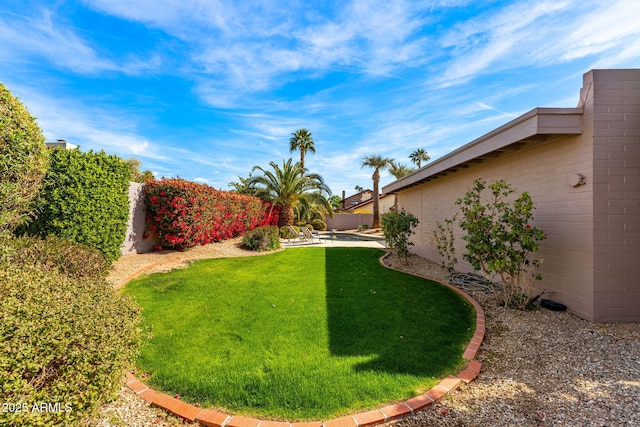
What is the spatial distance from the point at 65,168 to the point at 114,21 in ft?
12.9

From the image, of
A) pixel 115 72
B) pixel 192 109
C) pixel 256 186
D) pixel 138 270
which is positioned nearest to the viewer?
pixel 138 270

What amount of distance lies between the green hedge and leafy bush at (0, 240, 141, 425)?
4.50 meters

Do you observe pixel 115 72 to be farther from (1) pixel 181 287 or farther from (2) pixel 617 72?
(2) pixel 617 72

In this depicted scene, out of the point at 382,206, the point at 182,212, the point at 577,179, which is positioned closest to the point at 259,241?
the point at 182,212

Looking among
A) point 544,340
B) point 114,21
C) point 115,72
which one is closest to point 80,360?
point 544,340

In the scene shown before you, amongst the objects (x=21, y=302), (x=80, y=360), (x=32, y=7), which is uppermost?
(x=32, y=7)

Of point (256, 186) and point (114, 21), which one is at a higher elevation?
point (114, 21)

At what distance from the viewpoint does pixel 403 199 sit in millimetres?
14469

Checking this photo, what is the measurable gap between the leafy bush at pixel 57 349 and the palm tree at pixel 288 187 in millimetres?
17259

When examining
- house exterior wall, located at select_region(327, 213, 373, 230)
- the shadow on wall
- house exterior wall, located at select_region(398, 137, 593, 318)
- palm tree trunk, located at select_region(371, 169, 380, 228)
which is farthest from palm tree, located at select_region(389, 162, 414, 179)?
the shadow on wall

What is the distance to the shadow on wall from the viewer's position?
9134 mm

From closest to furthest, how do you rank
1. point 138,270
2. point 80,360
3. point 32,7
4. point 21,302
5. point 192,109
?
point 80,360 < point 21,302 < point 32,7 < point 138,270 < point 192,109

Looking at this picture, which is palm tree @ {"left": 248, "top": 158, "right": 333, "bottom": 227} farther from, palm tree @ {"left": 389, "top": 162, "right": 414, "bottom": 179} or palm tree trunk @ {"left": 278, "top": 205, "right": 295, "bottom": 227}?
palm tree @ {"left": 389, "top": 162, "right": 414, "bottom": 179}

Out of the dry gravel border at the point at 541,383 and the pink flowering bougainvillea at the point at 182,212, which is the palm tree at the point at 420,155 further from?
the dry gravel border at the point at 541,383
